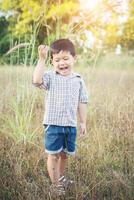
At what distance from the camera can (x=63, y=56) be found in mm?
2025

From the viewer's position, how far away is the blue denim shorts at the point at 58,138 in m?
2.04

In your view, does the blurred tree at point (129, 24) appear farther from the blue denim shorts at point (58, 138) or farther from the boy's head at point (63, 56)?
the blue denim shorts at point (58, 138)

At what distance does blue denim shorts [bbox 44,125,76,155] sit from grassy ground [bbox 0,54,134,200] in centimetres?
17

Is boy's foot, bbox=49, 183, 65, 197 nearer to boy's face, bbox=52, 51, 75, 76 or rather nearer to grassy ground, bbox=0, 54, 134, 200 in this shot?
grassy ground, bbox=0, 54, 134, 200

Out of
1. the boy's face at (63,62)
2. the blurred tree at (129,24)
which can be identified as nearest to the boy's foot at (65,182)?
the boy's face at (63,62)

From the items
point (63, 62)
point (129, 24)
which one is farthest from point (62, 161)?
point (129, 24)

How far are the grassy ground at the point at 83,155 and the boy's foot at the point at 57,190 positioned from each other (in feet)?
0.10

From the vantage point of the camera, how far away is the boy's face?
2023 mm

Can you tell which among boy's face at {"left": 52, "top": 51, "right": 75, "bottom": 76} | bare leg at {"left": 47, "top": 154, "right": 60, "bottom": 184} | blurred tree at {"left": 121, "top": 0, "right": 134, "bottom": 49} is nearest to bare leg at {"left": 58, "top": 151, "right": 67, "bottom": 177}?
bare leg at {"left": 47, "top": 154, "right": 60, "bottom": 184}

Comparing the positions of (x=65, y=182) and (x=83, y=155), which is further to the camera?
(x=83, y=155)

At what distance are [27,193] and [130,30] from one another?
3.47 m

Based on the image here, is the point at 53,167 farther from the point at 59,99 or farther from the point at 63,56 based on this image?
the point at 63,56

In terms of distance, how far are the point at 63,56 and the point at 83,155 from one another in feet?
2.13

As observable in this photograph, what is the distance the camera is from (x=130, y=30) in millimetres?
5121
